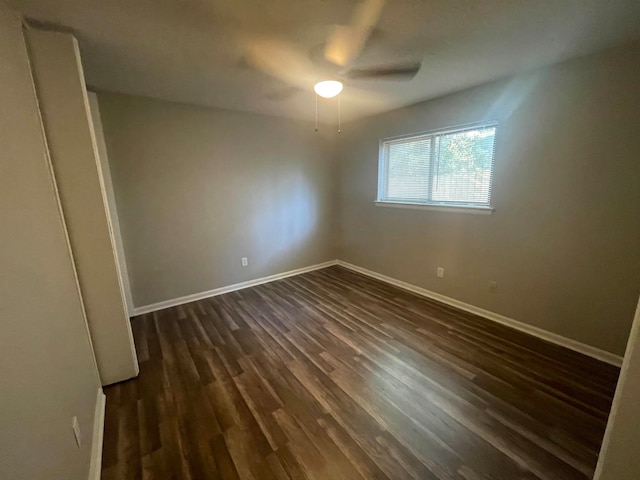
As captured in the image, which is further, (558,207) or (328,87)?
(558,207)

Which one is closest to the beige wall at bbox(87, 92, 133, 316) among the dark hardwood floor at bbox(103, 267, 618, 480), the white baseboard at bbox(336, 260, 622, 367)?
the dark hardwood floor at bbox(103, 267, 618, 480)

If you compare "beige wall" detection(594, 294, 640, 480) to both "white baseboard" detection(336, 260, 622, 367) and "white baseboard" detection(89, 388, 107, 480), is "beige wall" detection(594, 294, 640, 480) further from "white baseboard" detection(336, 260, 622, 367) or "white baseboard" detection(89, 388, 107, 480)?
"white baseboard" detection(89, 388, 107, 480)

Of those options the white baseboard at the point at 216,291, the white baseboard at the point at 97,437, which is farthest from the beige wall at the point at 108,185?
the white baseboard at the point at 97,437

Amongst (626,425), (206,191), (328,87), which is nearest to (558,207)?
(626,425)

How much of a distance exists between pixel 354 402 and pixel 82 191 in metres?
2.32

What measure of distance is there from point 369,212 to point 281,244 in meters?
1.46

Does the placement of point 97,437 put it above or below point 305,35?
below

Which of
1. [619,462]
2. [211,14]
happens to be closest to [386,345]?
[619,462]

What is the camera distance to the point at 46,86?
1614 millimetres

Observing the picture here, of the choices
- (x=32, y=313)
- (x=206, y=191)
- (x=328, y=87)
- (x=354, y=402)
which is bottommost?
(x=354, y=402)

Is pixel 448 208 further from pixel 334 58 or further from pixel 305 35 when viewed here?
pixel 305 35

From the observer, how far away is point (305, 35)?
67.1 inches

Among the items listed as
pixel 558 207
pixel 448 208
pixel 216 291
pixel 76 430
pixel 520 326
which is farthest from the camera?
pixel 216 291

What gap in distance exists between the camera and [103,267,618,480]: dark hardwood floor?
141 cm
